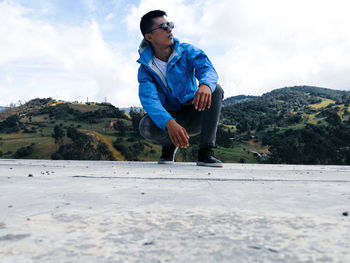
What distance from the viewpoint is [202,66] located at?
376 centimetres

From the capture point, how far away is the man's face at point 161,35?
12.6 feet

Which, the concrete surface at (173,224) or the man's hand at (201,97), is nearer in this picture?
the concrete surface at (173,224)

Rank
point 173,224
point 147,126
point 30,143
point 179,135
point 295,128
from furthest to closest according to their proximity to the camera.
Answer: point 295,128, point 30,143, point 147,126, point 179,135, point 173,224

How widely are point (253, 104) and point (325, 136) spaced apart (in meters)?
36.9

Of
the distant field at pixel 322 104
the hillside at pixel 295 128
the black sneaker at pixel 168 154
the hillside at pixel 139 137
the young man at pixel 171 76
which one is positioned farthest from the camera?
the distant field at pixel 322 104

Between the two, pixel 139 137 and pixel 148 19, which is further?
pixel 139 137

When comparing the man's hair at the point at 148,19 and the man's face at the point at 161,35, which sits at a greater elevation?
the man's hair at the point at 148,19

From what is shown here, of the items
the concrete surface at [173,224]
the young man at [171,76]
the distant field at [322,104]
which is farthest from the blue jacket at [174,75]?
the distant field at [322,104]

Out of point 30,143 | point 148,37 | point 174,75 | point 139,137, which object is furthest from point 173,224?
point 139,137

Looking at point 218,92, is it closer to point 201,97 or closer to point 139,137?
point 201,97

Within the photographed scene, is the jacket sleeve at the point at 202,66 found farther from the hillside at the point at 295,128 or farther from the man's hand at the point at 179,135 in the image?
the hillside at the point at 295,128

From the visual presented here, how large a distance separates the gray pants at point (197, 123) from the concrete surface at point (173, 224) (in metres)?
1.94

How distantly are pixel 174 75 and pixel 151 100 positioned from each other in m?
0.43

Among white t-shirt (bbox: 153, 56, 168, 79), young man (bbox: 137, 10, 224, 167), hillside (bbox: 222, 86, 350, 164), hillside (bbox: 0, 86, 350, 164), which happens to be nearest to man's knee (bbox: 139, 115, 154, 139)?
young man (bbox: 137, 10, 224, 167)
